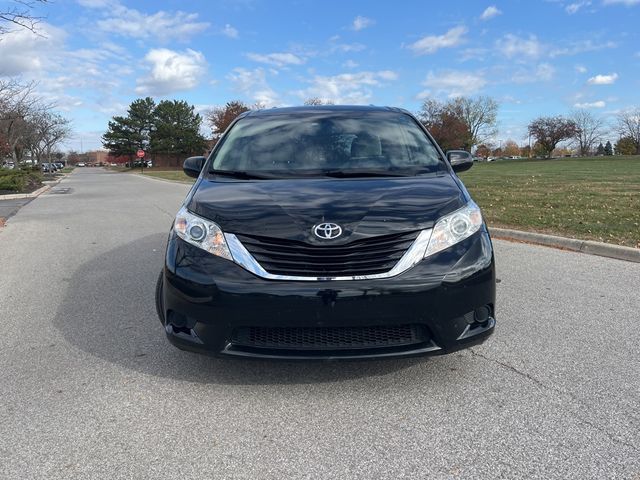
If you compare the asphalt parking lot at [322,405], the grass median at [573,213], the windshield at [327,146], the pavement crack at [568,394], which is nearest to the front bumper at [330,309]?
the asphalt parking lot at [322,405]

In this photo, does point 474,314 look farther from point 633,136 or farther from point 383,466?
point 633,136

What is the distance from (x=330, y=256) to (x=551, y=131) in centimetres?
8973

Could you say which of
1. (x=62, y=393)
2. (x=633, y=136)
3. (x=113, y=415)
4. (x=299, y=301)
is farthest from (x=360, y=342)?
(x=633, y=136)

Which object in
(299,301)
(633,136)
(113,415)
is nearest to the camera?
(299,301)

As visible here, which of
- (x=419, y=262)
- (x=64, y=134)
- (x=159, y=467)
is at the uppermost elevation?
(x=64, y=134)

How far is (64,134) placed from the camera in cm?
5697

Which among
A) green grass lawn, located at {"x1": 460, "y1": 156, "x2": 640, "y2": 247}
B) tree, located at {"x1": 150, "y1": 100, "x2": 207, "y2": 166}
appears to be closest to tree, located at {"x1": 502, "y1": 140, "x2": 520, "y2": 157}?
tree, located at {"x1": 150, "y1": 100, "x2": 207, "y2": 166}

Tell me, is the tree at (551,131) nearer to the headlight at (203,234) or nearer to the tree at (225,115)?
the tree at (225,115)

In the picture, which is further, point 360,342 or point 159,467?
point 360,342

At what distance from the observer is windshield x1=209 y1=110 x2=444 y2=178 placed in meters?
3.66

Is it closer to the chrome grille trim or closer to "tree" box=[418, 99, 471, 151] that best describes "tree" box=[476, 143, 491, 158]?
"tree" box=[418, 99, 471, 151]

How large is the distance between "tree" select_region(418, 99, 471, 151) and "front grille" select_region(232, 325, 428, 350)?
75.8 meters

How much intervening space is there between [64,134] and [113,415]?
62.0 meters

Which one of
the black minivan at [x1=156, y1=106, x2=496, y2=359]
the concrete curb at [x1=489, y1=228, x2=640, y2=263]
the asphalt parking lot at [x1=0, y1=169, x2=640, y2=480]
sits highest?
the black minivan at [x1=156, y1=106, x2=496, y2=359]
